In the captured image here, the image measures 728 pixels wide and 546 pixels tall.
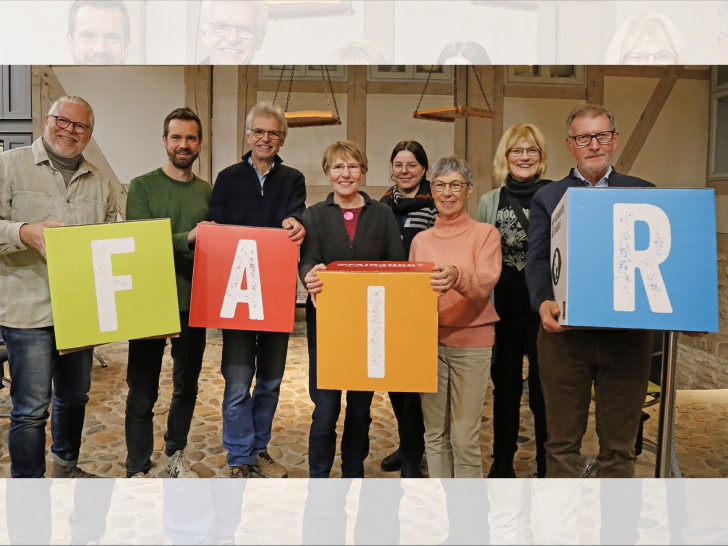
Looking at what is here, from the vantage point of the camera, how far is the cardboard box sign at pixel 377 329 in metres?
1.95

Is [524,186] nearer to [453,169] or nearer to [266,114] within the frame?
[453,169]

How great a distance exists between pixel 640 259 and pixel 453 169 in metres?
0.71

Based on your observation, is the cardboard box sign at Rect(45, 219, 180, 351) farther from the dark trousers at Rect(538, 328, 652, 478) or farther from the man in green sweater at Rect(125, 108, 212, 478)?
the dark trousers at Rect(538, 328, 652, 478)

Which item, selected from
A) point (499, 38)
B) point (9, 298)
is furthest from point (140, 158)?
point (499, 38)

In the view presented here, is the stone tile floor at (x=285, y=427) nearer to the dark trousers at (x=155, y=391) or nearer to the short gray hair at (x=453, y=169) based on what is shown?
the dark trousers at (x=155, y=391)

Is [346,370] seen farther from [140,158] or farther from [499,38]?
[499,38]

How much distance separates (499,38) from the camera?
2.37 m

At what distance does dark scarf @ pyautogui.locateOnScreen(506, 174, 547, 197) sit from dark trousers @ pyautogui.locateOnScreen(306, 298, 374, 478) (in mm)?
935

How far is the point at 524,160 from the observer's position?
2.24 meters

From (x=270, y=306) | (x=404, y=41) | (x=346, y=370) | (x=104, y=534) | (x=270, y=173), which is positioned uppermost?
(x=404, y=41)

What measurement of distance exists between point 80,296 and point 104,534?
2.78ft

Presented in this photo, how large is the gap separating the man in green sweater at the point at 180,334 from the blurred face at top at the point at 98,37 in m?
0.41

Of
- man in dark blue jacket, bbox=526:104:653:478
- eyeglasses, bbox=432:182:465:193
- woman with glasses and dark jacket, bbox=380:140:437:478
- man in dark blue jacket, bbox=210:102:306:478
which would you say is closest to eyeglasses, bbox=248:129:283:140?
man in dark blue jacket, bbox=210:102:306:478

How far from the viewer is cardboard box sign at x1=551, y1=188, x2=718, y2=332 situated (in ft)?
5.91
